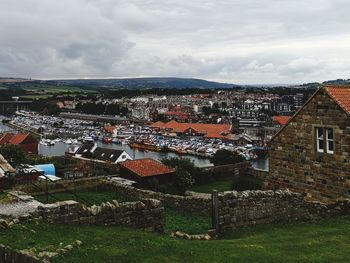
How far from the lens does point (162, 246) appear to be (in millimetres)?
10156

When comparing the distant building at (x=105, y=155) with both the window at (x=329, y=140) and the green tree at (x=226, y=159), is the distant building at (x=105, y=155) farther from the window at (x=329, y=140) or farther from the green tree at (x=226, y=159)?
the window at (x=329, y=140)

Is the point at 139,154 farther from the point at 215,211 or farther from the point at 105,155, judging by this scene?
the point at 215,211

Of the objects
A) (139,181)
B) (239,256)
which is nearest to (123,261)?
(239,256)

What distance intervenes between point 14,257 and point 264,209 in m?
8.77

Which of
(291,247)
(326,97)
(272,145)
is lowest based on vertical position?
(291,247)

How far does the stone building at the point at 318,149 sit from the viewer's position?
17.9m

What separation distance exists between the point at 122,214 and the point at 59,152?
340 feet

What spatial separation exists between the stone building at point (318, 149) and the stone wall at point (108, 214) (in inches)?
329

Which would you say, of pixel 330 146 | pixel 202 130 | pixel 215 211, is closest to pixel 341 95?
pixel 330 146

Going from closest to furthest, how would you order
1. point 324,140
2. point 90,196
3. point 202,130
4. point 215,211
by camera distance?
1. point 215,211
2. point 324,140
3. point 90,196
4. point 202,130

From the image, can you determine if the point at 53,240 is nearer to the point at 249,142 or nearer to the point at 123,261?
the point at 123,261

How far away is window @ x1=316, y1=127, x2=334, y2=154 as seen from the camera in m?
18.5

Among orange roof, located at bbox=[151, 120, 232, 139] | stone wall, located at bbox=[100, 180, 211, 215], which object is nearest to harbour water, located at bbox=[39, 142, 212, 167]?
orange roof, located at bbox=[151, 120, 232, 139]

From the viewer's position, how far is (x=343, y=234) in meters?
12.4
